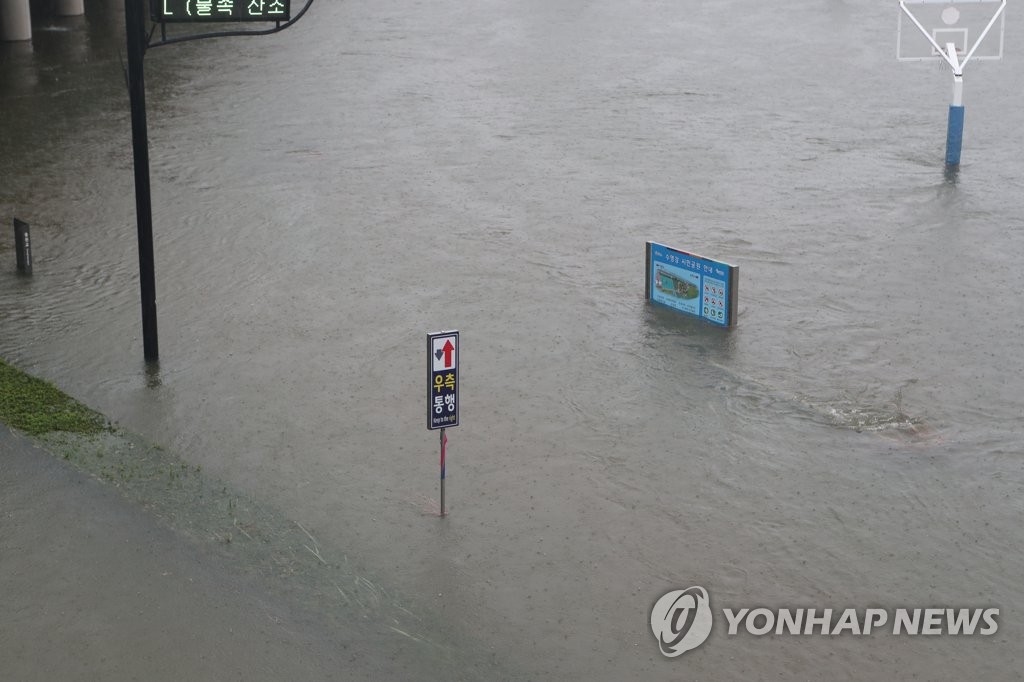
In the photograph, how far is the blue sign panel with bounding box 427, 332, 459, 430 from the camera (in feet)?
39.4

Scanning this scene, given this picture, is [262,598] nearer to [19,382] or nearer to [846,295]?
[19,382]

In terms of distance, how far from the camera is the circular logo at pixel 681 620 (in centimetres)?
1048

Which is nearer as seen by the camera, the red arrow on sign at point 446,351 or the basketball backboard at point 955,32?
the red arrow on sign at point 446,351

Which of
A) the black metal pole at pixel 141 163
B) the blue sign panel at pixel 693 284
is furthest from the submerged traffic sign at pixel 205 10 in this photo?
the blue sign panel at pixel 693 284

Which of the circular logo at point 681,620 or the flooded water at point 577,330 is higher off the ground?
the flooded water at point 577,330

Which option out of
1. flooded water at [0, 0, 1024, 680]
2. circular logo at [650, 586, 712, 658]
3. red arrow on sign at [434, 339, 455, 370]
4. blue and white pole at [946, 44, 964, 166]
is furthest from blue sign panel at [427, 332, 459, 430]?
blue and white pole at [946, 44, 964, 166]

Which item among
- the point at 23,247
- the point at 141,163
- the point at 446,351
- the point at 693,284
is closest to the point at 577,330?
the point at 693,284

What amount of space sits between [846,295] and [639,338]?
12.7 ft

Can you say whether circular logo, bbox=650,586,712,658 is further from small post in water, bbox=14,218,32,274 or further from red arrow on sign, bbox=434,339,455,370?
small post in water, bbox=14,218,32,274

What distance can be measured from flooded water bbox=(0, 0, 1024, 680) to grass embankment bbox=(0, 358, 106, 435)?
0.41 m

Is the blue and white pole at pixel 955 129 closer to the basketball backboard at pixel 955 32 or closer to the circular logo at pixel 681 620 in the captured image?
the basketball backboard at pixel 955 32

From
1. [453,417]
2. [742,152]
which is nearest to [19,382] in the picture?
[453,417]

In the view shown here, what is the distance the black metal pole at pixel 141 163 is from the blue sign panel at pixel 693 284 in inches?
291

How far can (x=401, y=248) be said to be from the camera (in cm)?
2119
